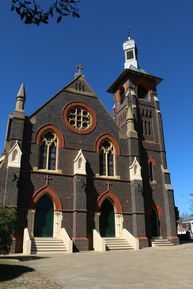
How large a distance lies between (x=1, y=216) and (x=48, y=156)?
10117mm

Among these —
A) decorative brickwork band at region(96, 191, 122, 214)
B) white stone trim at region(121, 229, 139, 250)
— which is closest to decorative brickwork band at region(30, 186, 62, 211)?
decorative brickwork band at region(96, 191, 122, 214)

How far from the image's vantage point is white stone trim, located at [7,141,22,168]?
20547 millimetres

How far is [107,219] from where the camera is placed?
77.3 ft

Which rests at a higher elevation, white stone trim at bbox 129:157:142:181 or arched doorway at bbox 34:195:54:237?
white stone trim at bbox 129:157:142:181

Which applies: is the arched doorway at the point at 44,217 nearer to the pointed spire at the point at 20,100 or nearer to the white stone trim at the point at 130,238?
the white stone trim at the point at 130,238

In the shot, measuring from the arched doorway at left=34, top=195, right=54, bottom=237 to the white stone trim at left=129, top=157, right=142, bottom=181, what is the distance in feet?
25.4

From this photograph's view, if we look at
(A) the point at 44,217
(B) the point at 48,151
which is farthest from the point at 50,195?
(B) the point at 48,151

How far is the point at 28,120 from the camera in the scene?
2341 cm

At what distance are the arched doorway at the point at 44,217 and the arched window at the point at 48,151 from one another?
264 cm

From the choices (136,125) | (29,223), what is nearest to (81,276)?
(29,223)

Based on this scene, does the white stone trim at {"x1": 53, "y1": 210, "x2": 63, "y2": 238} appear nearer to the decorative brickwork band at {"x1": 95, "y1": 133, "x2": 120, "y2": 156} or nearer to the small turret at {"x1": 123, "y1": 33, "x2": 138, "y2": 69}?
the decorative brickwork band at {"x1": 95, "y1": 133, "x2": 120, "y2": 156}

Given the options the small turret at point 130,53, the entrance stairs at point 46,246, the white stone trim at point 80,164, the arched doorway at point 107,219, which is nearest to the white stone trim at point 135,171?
the arched doorway at point 107,219

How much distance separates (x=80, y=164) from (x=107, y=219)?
5.24 meters

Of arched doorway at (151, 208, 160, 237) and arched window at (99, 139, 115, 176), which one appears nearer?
arched window at (99, 139, 115, 176)
